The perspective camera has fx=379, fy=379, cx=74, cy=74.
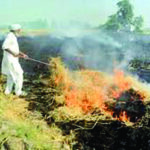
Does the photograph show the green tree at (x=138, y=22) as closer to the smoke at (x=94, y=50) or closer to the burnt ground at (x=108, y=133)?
the smoke at (x=94, y=50)

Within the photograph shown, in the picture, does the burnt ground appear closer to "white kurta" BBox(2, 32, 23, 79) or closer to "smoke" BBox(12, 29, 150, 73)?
"white kurta" BBox(2, 32, 23, 79)

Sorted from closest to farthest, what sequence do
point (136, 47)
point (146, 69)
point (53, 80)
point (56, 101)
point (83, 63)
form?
point (56, 101) → point (53, 80) → point (146, 69) → point (83, 63) → point (136, 47)

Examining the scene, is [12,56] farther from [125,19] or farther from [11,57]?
[125,19]

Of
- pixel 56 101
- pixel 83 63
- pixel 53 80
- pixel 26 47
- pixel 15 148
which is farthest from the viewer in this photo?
pixel 26 47

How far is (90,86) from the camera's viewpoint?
10453 mm

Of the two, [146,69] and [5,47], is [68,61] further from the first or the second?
[5,47]

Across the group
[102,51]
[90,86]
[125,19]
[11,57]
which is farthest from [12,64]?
[125,19]

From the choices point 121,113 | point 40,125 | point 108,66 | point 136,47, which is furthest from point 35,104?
point 136,47

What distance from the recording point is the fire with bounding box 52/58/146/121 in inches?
384

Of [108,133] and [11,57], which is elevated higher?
[11,57]

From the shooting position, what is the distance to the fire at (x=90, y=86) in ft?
32.0

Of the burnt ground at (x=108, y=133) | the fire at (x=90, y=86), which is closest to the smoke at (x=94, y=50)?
the fire at (x=90, y=86)

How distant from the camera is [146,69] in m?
11.9

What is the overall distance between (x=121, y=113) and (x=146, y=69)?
10.0ft
